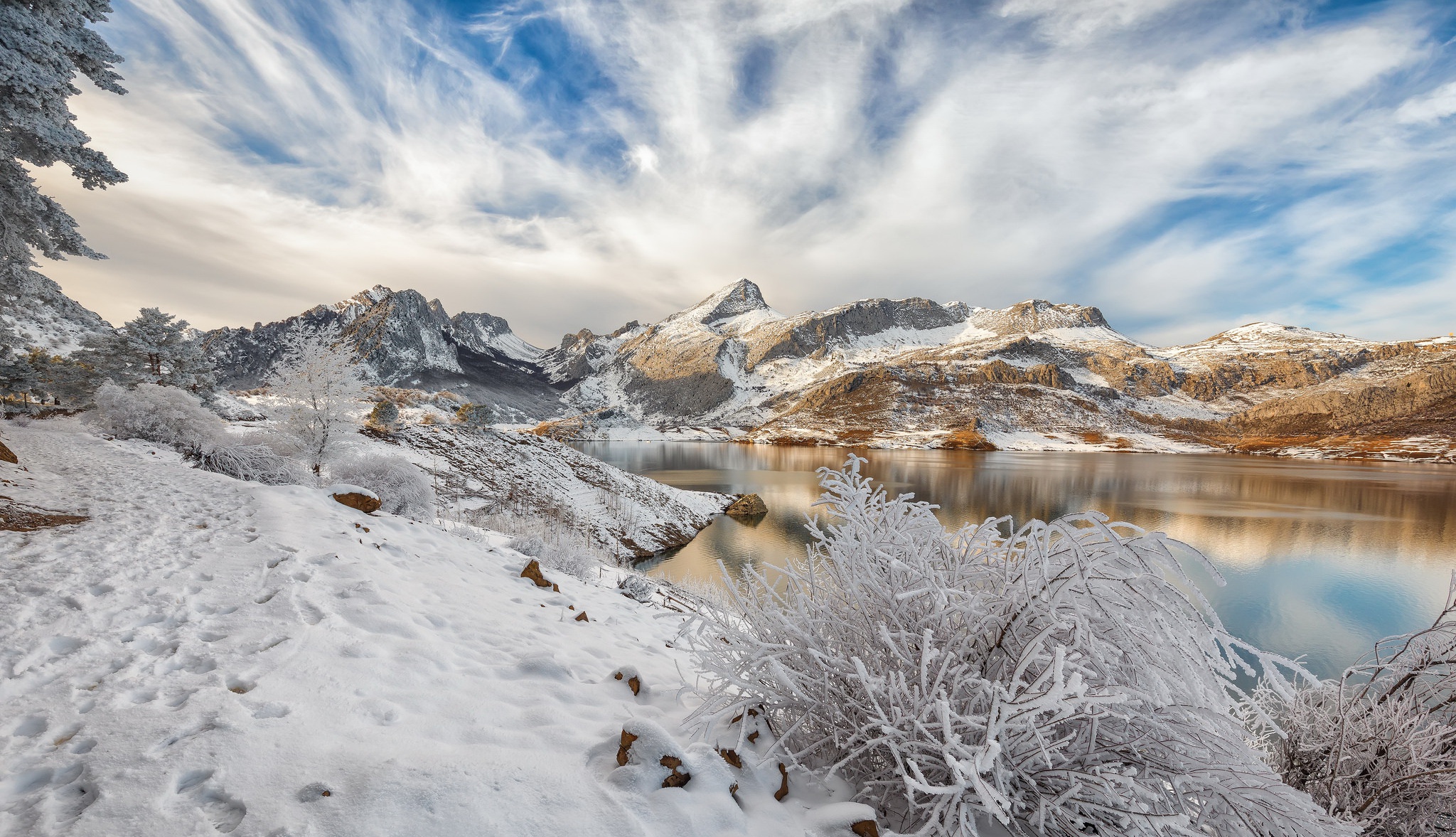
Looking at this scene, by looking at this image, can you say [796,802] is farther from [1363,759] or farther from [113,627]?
[113,627]

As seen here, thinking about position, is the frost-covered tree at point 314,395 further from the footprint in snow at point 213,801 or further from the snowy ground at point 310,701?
the footprint in snow at point 213,801

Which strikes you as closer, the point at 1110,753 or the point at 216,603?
the point at 1110,753

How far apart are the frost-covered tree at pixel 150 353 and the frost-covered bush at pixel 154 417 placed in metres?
5.01

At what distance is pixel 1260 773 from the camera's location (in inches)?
72.5

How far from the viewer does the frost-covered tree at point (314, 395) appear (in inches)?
510

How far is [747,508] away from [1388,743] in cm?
2742

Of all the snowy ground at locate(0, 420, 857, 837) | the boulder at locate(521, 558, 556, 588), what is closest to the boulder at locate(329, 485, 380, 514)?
the snowy ground at locate(0, 420, 857, 837)

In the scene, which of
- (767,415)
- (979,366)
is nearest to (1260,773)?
(767,415)

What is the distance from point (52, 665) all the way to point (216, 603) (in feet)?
3.39

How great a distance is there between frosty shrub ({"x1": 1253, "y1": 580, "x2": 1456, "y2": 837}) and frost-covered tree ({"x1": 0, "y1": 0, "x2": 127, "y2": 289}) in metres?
13.1

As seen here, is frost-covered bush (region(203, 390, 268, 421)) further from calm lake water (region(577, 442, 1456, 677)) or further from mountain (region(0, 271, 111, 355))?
calm lake water (region(577, 442, 1456, 677))

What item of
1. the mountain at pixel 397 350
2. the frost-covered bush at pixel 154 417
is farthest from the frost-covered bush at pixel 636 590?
the mountain at pixel 397 350

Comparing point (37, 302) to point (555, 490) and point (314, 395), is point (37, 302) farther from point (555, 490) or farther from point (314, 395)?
point (555, 490)

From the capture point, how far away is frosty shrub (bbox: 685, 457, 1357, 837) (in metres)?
1.82
